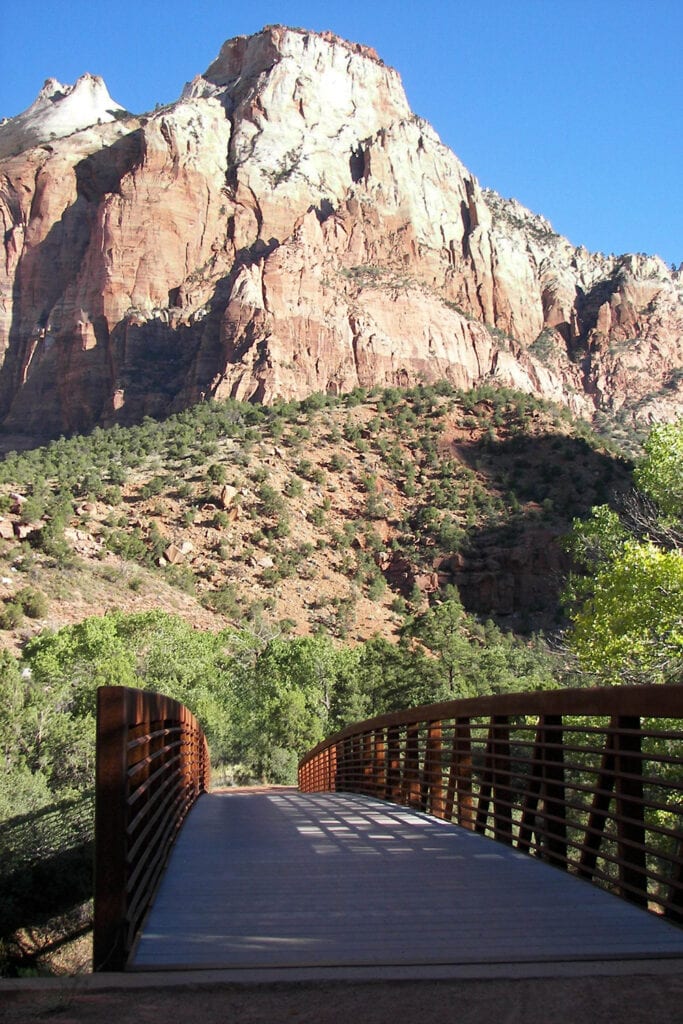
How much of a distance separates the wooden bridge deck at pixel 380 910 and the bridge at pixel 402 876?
0.04 ft

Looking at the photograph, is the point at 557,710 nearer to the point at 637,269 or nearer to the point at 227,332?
the point at 227,332

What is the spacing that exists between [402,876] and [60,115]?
140m

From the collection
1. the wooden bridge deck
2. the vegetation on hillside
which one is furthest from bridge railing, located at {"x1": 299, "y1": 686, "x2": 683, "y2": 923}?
the vegetation on hillside

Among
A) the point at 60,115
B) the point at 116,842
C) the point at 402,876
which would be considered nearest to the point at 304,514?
the point at 402,876

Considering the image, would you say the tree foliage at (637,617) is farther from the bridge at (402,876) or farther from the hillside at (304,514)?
the hillside at (304,514)

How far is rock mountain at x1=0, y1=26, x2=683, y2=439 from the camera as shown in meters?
89.6

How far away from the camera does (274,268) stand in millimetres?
89375

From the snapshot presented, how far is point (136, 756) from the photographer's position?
16.6ft

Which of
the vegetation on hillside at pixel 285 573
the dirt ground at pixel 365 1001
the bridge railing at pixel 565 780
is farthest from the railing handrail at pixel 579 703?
the vegetation on hillside at pixel 285 573

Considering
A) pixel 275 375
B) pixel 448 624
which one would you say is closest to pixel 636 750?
pixel 448 624

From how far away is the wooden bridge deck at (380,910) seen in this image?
12.7 feet

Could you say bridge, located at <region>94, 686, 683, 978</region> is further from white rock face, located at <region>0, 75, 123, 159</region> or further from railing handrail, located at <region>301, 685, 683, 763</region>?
white rock face, located at <region>0, 75, 123, 159</region>

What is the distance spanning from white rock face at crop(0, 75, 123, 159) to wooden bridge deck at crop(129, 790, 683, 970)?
126654mm

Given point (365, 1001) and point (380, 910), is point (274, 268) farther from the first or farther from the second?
point (365, 1001)
